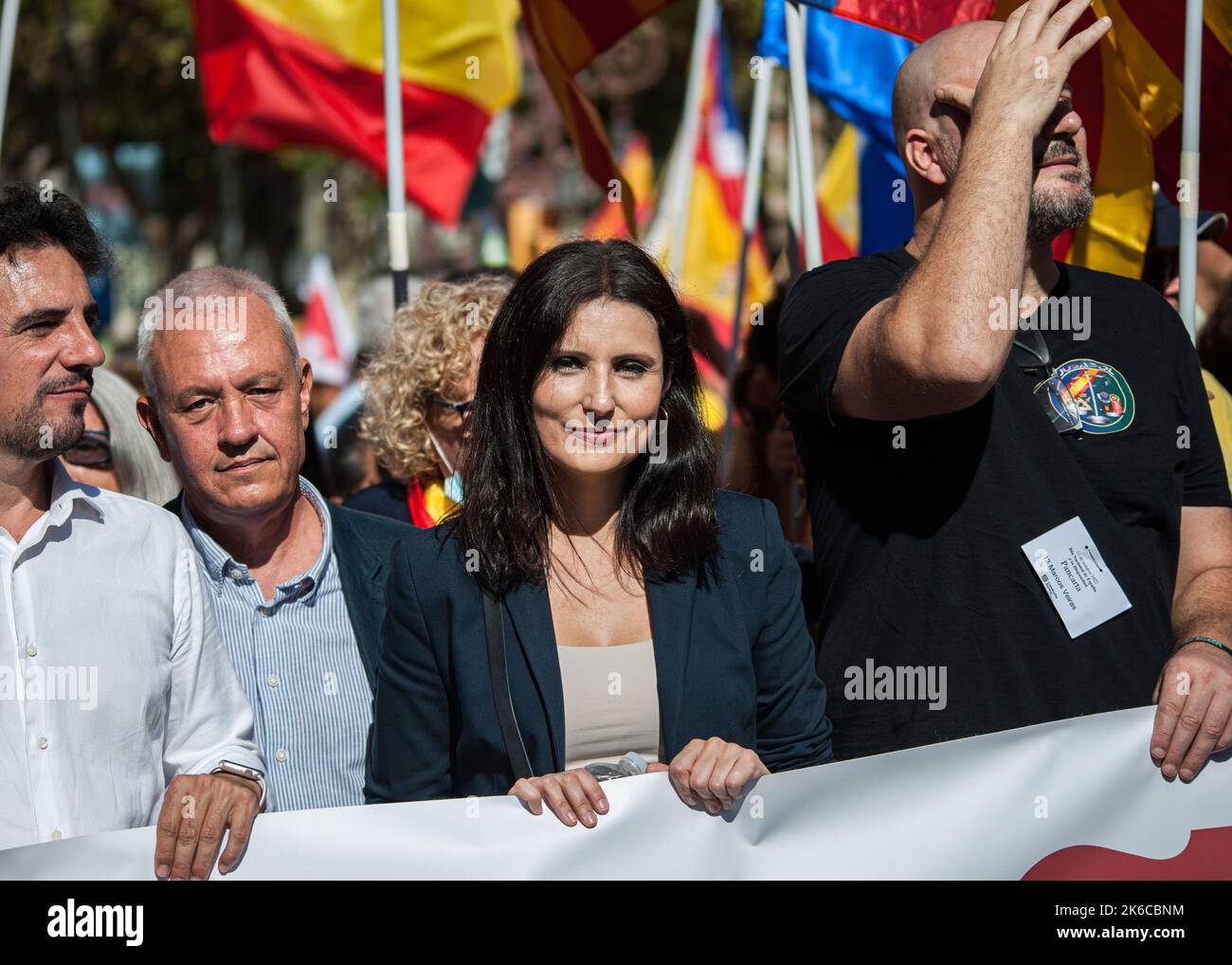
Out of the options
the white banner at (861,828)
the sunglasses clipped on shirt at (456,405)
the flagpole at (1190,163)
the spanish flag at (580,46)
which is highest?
the spanish flag at (580,46)

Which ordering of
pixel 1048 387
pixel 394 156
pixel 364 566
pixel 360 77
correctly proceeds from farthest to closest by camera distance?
pixel 360 77 < pixel 394 156 < pixel 364 566 < pixel 1048 387

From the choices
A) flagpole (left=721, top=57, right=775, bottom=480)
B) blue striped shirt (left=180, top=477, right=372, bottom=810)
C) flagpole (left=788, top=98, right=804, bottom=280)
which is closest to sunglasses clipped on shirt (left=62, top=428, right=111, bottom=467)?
blue striped shirt (left=180, top=477, right=372, bottom=810)

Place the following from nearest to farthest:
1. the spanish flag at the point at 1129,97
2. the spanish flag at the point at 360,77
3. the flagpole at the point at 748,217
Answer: the spanish flag at the point at 1129,97, the flagpole at the point at 748,217, the spanish flag at the point at 360,77

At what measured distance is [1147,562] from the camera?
2822 mm

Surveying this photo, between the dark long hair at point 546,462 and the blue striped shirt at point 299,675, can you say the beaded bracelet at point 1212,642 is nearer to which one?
the dark long hair at point 546,462

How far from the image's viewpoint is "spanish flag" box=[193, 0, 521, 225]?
624cm

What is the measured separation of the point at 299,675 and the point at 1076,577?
159cm

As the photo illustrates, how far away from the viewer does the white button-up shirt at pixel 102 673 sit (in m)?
2.50

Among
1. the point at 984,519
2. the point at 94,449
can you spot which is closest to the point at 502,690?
the point at 984,519

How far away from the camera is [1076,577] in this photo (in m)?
2.76

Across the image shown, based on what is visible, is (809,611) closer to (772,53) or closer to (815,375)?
(815,375)

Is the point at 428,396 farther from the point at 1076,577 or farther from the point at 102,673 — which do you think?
the point at 1076,577

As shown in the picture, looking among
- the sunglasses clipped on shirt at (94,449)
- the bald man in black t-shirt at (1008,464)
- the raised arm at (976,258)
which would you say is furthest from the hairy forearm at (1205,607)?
the sunglasses clipped on shirt at (94,449)

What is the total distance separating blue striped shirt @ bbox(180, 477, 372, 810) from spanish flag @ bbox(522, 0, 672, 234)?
6.68ft
